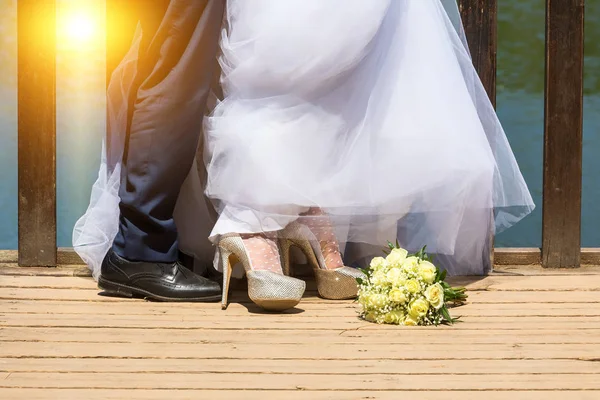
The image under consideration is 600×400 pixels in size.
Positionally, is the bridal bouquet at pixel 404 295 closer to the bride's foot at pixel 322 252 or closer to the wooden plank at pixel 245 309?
the wooden plank at pixel 245 309

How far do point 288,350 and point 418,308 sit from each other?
36 cm

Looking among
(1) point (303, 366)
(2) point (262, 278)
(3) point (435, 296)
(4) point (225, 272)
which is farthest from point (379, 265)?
(1) point (303, 366)

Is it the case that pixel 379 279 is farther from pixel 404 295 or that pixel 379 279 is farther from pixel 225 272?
pixel 225 272

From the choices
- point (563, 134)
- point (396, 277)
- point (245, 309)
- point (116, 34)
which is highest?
point (116, 34)

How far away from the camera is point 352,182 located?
6.89ft

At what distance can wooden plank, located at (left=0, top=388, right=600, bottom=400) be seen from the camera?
1.34 meters

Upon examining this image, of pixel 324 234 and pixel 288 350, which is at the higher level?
pixel 324 234

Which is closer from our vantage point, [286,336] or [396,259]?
[286,336]

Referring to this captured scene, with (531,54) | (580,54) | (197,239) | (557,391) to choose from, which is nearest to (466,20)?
(580,54)

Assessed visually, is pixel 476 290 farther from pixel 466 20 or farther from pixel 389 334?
pixel 466 20

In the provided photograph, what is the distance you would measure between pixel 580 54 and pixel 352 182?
0.90m

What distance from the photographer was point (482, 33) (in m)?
2.50

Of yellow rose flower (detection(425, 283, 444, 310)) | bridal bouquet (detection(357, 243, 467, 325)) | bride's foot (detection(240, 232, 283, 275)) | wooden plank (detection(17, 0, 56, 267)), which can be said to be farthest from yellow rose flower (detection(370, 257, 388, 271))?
wooden plank (detection(17, 0, 56, 267))

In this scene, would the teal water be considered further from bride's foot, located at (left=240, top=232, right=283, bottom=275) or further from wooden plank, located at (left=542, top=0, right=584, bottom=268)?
wooden plank, located at (left=542, top=0, right=584, bottom=268)
